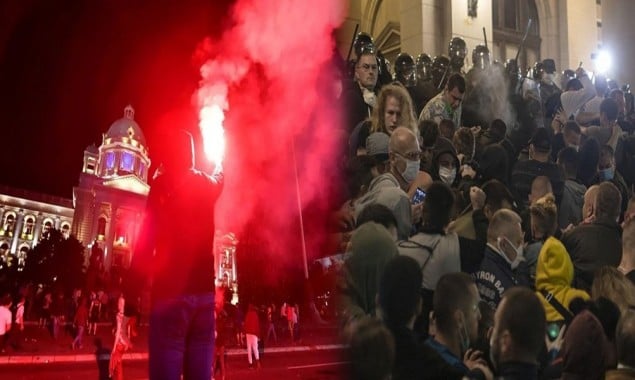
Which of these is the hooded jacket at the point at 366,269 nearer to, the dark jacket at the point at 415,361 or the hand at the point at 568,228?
the dark jacket at the point at 415,361

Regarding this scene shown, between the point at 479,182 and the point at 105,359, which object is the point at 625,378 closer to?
the point at 479,182

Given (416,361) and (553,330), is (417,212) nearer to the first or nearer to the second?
(416,361)

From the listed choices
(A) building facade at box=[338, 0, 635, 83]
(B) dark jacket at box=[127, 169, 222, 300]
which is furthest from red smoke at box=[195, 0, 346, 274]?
(A) building facade at box=[338, 0, 635, 83]

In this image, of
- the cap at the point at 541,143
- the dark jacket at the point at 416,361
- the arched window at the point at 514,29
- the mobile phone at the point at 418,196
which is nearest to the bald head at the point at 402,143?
the mobile phone at the point at 418,196

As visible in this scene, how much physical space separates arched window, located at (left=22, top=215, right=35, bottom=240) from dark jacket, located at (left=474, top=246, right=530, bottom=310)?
4.95 m

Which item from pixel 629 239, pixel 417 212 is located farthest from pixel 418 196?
pixel 629 239

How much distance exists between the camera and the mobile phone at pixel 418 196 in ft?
13.8

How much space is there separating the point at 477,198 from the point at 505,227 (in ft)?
1.69

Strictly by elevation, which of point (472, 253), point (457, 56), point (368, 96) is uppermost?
point (457, 56)

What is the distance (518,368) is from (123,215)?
3653 mm

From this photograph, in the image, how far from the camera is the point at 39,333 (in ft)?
32.6

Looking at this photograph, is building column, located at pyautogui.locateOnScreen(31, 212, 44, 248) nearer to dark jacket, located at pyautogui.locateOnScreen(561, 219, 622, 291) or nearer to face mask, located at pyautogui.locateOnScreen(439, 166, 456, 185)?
face mask, located at pyautogui.locateOnScreen(439, 166, 456, 185)

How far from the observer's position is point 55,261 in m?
7.04

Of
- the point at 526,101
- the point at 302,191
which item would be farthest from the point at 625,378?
the point at 526,101
